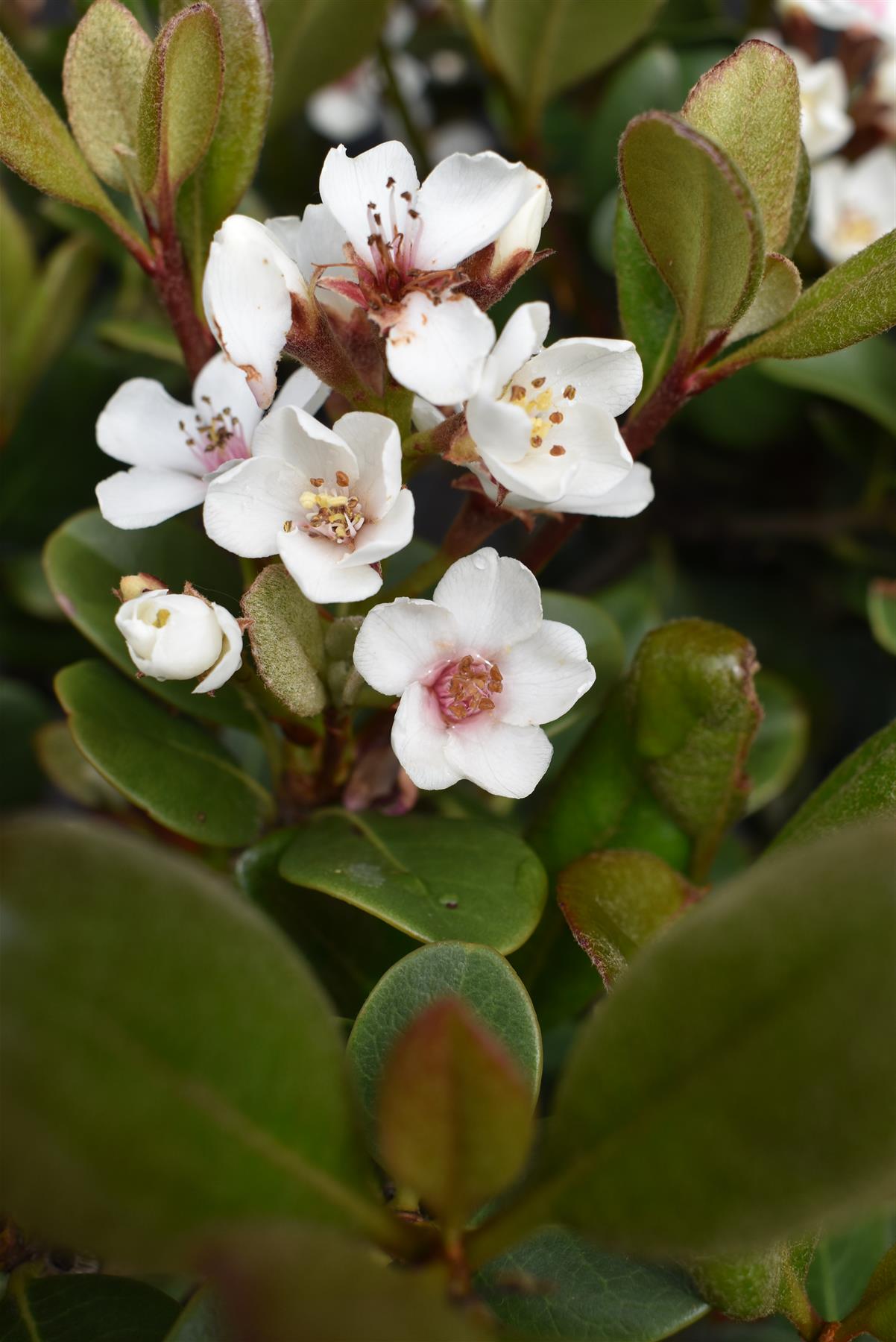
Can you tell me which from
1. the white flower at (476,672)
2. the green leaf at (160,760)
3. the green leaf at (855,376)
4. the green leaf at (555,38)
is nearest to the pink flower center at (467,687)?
the white flower at (476,672)

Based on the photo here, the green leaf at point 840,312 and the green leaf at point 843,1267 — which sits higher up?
the green leaf at point 840,312

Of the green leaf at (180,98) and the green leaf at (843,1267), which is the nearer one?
the green leaf at (180,98)

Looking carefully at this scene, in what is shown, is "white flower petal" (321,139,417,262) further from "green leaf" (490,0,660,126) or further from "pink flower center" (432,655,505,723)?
"green leaf" (490,0,660,126)

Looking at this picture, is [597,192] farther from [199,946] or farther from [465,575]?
[199,946]

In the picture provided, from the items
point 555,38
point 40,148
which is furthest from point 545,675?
point 555,38

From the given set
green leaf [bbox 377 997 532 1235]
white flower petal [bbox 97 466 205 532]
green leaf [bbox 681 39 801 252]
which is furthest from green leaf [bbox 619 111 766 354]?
A: green leaf [bbox 377 997 532 1235]

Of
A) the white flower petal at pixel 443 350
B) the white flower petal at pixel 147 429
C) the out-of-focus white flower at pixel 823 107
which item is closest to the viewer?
the white flower petal at pixel 443 350

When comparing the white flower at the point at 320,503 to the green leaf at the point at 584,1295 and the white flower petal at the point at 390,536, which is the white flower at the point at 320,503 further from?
the green leaf at the point at 584,1295
